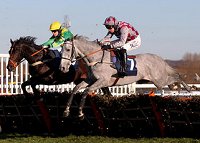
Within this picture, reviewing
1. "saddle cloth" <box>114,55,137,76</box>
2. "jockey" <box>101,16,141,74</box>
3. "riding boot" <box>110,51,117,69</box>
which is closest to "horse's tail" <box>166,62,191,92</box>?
"saddle cloth" <box>114,55,137,76</box>

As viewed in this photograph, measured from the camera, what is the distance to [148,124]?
35.4ft

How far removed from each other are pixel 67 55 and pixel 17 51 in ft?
7.09

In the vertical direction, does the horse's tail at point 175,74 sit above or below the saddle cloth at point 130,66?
below

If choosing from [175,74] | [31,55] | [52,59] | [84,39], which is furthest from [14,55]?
[175,74]

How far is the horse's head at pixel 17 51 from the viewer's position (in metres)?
12.9

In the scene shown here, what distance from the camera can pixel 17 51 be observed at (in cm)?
1303

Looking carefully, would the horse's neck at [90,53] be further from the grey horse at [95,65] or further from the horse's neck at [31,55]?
the horse's neck at [31,55]

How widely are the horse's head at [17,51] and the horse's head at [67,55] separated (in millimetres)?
1955

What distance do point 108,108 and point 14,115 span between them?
276 cm

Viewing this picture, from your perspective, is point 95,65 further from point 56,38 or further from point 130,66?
point 56,38

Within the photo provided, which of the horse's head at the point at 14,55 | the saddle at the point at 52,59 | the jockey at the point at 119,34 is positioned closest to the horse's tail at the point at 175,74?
the jockey at the point at 119,34

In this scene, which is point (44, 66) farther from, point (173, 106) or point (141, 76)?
point (173, 106)

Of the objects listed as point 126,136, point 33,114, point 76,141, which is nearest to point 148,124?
point 126,136

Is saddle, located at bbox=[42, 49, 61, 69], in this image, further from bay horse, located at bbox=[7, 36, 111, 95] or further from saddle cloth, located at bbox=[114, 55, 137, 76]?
saddle cloth, located at bbox=[114, 55, 137, 76]
